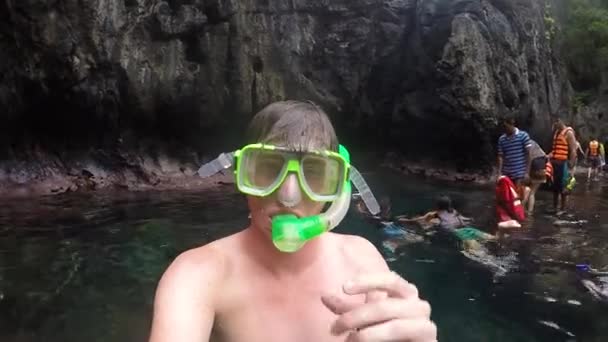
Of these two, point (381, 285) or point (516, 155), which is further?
point (516, 155)

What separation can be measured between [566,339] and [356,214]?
180 inches

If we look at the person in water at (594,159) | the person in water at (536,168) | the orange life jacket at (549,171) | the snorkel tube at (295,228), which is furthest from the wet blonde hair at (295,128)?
the person in water at (594,159)

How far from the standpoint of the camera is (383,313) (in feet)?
3.22

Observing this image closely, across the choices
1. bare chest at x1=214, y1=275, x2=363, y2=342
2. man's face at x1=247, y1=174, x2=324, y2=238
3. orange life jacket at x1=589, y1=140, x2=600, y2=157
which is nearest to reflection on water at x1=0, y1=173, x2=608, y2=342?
bare chest at x1=214, y1=275, x2=363, y2=342

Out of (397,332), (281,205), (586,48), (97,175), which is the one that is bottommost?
(97,175)

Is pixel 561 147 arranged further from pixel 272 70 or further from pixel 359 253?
pixel 359 253

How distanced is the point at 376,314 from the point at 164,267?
4709 mm

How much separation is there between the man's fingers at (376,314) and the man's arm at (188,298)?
0.46m

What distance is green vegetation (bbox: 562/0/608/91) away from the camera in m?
25.7

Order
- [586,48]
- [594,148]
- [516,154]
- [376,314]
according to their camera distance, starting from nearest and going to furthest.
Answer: [376,314]
[516,154]
[594,148]
[586,48]

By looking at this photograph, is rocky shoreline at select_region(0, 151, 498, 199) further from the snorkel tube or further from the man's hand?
the man's hand

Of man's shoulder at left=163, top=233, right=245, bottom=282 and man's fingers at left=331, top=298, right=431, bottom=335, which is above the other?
man's fingers at left=331, top=298, right=431, bottom=335

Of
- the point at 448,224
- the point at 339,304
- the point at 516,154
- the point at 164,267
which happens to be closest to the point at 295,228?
the point at 339,304

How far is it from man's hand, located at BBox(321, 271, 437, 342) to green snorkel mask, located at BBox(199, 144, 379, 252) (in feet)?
1.18
